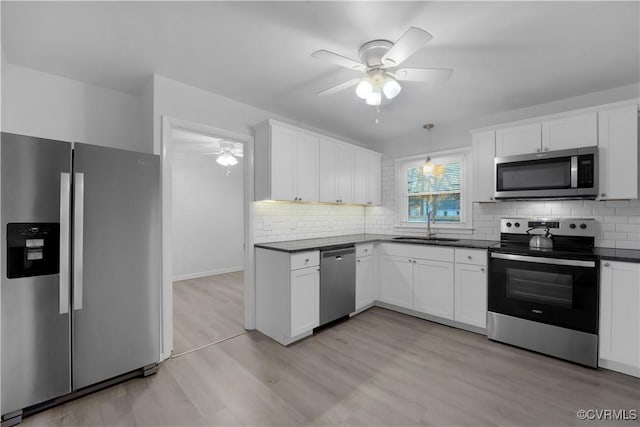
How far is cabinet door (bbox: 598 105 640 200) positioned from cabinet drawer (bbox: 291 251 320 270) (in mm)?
2734

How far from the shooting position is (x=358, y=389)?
2.08 metres

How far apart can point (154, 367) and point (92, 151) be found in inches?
67.8

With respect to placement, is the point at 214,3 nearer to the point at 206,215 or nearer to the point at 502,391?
the point at 502,391

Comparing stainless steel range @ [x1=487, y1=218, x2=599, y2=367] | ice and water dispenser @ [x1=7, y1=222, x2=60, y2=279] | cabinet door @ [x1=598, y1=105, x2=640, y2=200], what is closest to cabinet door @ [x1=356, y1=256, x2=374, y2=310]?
stainless steel range @ [x1=487, y1=218, x2=599, y2=367]

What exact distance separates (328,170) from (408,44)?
7.01 ft

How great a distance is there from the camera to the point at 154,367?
2.28m

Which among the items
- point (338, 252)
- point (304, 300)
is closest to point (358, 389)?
point (304, 300)

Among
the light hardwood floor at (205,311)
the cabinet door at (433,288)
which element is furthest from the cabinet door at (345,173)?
the light hardwood floor at (205,311)

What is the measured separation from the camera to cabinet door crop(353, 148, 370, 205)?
13.6ft

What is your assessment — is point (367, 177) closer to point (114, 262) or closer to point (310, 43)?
point (310, 43)

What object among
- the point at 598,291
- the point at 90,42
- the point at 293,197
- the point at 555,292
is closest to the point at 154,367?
the point at 293,197

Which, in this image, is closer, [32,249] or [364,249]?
[32,249]

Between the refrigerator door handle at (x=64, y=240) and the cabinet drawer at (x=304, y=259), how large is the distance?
5.43ft

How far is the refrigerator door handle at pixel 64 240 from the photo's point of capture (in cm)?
186
